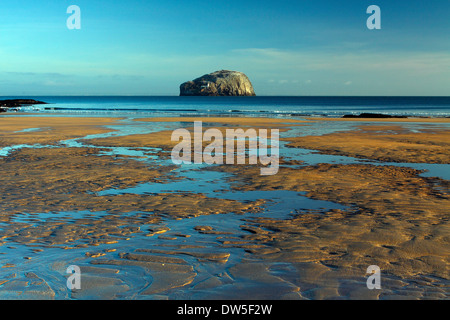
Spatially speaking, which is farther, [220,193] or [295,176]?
[295,176]

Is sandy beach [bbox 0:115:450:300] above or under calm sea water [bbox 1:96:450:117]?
A: under

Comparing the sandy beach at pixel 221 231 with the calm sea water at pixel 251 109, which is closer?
the sandy beach at pixel 221 231

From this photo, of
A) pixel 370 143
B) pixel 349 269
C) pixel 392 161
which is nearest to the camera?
pixel 349 269

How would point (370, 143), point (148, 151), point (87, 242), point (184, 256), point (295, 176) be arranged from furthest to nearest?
point (370, 143), point (148, 151), point (295, 176), point (87, 242), point (184, 256)

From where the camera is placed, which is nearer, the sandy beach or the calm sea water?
the sandy beach

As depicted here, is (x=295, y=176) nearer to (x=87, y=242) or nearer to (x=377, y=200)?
(x=377, y=200)

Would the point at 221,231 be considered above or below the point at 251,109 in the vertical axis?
below

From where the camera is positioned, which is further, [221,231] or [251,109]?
[251,109]

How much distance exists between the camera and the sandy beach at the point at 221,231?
15.6ft

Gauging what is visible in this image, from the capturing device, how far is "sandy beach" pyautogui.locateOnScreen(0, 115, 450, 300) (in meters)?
4.77

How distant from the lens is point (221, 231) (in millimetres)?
6785
